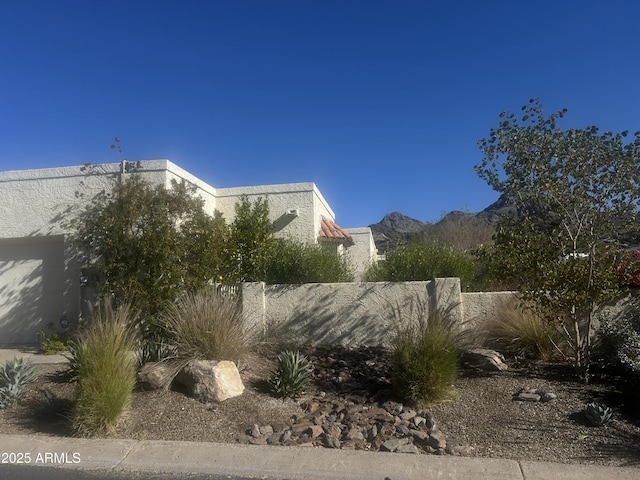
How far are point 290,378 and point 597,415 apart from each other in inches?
147

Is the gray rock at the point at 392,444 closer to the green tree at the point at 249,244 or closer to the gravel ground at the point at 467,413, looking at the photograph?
the gravel ground at the point at 467,413

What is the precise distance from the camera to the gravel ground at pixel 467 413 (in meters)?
5.77

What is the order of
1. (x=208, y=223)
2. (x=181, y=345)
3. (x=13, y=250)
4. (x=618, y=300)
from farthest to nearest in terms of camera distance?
(x=13, y=250), (x=208, y=223), (x=618, y=300), (x=181, y=345)

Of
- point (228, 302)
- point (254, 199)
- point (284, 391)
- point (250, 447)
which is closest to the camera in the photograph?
point (250, 447)

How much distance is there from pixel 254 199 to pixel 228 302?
6709 millimetres

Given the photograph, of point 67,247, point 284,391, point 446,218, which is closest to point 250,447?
point 284,391

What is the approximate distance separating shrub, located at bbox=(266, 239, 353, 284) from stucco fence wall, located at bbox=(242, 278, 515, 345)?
0.45m

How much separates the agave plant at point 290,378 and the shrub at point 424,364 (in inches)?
48.6

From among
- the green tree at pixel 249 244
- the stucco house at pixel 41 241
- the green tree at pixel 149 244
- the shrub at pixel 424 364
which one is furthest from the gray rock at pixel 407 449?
the stucco house at pixel 41 241

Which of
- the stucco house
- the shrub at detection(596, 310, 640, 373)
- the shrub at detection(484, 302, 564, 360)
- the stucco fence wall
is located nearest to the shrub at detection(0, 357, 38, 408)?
the stucco fence wall

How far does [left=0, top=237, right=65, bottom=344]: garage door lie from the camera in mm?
12305

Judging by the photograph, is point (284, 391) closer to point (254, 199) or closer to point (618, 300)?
point (618, 300)

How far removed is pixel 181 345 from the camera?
7812mm

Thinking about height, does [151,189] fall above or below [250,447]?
above
